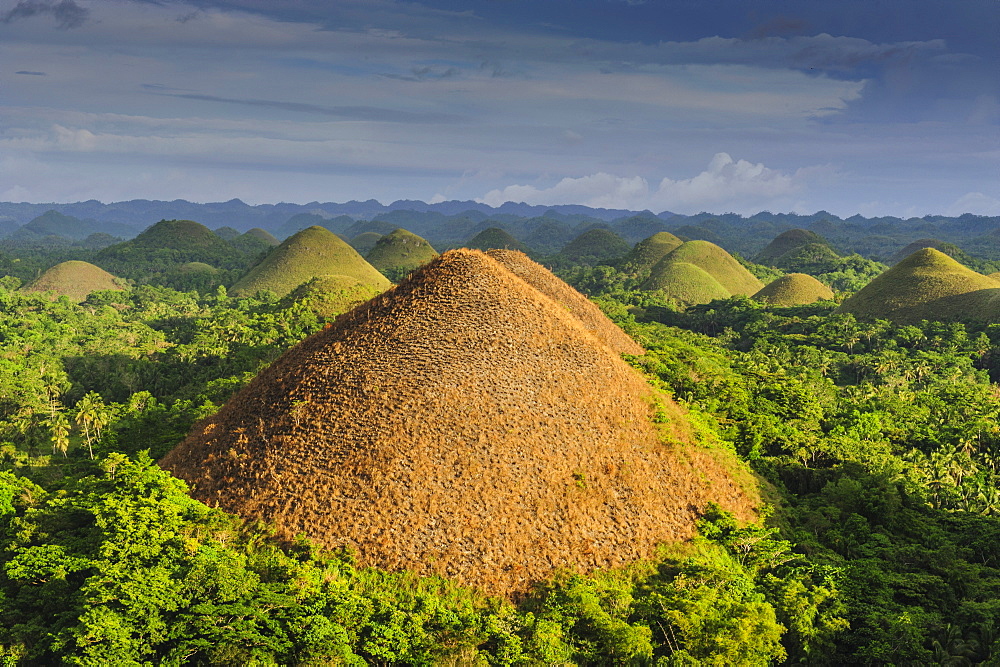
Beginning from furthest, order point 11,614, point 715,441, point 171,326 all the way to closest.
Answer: point 171,326, point 715,441, point 11,614

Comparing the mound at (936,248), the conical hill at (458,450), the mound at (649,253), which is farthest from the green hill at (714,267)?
the conical hill at (458,450)

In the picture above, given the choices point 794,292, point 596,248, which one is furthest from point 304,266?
point 596,248

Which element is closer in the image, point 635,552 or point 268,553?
point 268,553

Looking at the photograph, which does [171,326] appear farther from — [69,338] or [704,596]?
[704,596]

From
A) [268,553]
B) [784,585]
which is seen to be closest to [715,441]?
[784,585]

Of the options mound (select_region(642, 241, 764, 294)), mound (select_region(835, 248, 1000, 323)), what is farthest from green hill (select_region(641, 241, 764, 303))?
mound (select_region(835, 248, 1000, 323))

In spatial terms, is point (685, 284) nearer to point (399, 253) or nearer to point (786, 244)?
point (399, 253)
